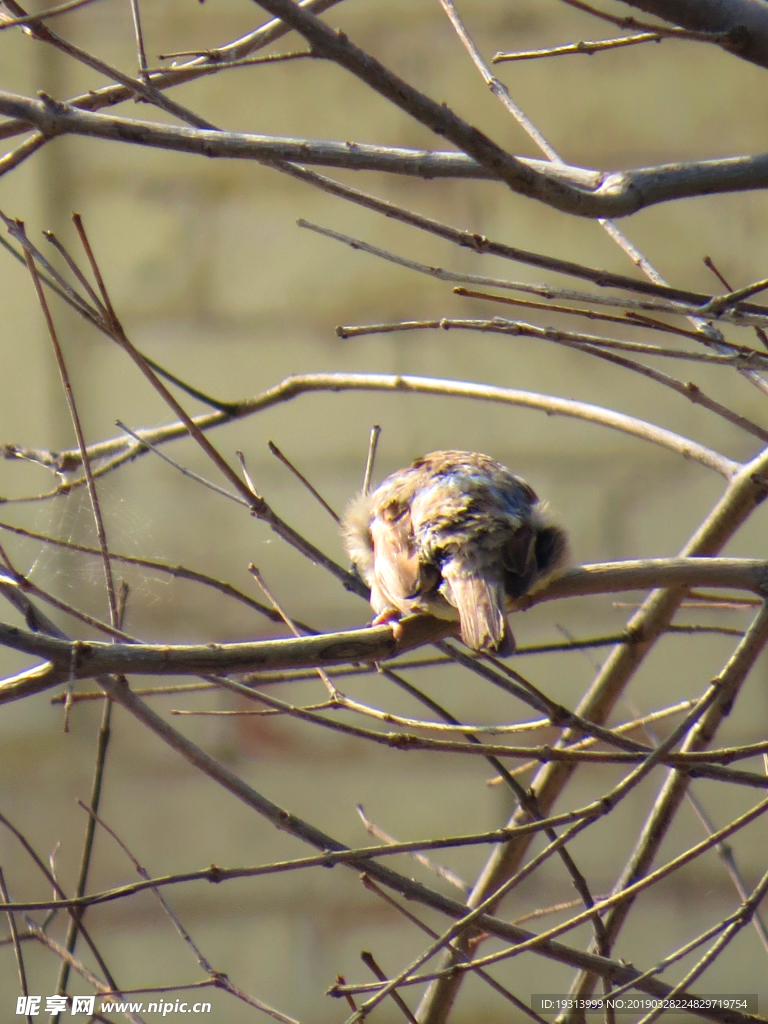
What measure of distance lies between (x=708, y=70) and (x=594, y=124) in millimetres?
444

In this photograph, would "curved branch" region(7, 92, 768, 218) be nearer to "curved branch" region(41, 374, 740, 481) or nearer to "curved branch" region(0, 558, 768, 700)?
"curved branch" region(0, 558, 768, 700)

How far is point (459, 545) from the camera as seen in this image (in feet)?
5.74

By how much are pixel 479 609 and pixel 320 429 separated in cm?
197

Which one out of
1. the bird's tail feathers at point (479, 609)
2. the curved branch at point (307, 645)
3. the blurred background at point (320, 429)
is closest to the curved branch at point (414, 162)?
the curved branch at point (307, 645)

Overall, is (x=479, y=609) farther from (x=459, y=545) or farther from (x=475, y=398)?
(x=475, y=398)

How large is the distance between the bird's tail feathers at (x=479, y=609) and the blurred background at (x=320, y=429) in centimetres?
166

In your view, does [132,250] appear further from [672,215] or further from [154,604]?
[672,215]

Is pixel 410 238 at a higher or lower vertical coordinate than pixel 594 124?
lower

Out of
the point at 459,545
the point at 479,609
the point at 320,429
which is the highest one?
the point at 320,429

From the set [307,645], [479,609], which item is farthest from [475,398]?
[307,645]

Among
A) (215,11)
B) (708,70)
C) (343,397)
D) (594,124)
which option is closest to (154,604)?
(343,397)

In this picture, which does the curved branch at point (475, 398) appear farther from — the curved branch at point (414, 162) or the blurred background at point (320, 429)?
the blurred background at point (320, 429)

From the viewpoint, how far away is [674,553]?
3305 mm

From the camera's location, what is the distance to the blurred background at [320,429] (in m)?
3.24
